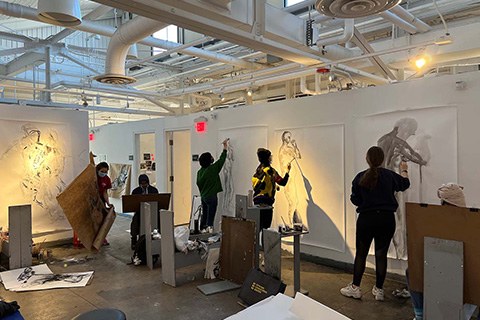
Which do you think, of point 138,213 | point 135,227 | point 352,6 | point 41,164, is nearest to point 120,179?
point 41,164

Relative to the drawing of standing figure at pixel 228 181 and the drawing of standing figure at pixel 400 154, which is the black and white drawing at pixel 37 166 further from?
the drawing of standing figure at pixel 400 154

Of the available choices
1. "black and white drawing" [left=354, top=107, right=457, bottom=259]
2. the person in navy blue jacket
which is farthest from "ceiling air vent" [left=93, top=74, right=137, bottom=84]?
"black and white drawing" [left=354, top=107, right=457, bottom=259]

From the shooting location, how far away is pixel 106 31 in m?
4.94

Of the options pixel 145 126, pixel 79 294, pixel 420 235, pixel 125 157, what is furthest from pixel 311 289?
pixel 125 157

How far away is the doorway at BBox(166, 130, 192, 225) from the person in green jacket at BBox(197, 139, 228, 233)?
201 centimetres

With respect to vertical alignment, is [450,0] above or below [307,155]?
above

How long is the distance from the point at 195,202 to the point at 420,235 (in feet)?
14.2

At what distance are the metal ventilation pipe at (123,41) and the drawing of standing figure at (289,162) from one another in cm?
238

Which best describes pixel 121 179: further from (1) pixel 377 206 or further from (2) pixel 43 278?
(1) pixel 377 206

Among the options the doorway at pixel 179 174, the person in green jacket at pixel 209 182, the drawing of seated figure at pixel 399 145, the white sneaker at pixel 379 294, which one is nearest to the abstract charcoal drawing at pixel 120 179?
the doorway at pixel 179 174

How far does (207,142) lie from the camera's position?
682 centimetres

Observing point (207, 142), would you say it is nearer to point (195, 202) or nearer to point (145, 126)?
point (195, 202)

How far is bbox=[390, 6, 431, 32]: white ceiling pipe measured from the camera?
12.7 ft

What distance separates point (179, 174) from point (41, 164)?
285 cm
